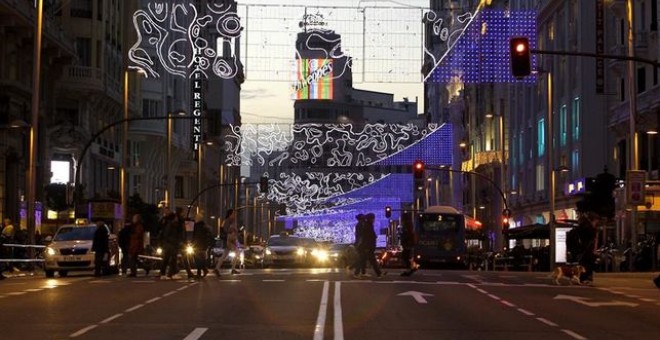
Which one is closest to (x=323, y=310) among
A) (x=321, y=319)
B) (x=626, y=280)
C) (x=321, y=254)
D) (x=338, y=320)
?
(x=321, y=319)

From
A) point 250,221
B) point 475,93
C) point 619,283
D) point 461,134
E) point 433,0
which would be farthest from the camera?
point 250,221

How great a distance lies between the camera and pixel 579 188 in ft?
191

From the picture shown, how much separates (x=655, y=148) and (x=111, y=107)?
32.0 meters

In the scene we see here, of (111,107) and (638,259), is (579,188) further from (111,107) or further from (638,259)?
(111,107)

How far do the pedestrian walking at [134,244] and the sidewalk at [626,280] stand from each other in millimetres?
12363

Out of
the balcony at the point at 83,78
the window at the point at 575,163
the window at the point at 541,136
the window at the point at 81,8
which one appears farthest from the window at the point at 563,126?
the window at the point at 81,8

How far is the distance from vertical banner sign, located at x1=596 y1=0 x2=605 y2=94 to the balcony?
26.5 meters

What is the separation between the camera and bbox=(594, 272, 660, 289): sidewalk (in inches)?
1155

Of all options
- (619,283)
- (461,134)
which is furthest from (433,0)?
(619,283)

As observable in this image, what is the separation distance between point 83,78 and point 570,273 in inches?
1566

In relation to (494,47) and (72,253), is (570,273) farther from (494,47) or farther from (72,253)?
(494,47)

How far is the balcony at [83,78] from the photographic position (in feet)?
204

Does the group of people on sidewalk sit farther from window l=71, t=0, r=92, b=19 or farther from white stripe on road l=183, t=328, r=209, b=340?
window l=71, t=0, r=92, b=19

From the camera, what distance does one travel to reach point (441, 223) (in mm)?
60750
